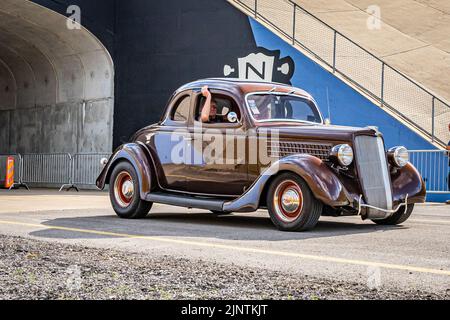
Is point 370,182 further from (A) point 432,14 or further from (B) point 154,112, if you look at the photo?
(A) point 432,14

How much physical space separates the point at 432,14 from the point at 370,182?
68.7 ft

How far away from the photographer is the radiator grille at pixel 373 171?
8.03m

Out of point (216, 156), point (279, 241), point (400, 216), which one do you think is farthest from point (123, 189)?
point (400, 216)

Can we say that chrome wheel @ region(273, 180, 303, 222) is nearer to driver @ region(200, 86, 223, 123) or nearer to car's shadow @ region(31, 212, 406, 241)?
car's shadow @ region(31, 212, 406, 241)

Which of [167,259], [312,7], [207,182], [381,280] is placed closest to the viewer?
[381,280]

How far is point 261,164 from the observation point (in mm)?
8570

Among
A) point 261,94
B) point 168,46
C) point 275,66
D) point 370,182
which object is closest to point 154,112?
point 168,46

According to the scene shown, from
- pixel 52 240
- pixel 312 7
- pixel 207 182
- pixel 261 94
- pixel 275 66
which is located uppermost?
Answer: pixel 312 7

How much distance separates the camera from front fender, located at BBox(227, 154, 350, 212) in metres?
7.57

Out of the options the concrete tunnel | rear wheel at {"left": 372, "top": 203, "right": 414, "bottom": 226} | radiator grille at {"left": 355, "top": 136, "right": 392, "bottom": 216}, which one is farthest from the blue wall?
radiator grille at {"left": 355, "top": 136, "right": 392, "bottom": 216}

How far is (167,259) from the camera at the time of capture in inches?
221

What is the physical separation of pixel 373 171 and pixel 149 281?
4.44 meters

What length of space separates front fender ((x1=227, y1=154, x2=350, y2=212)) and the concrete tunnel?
1338cm

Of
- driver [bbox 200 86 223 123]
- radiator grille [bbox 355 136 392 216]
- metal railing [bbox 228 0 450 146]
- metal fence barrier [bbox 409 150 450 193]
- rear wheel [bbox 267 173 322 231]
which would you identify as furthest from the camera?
metal railing [bbox 228 0 450 146]
